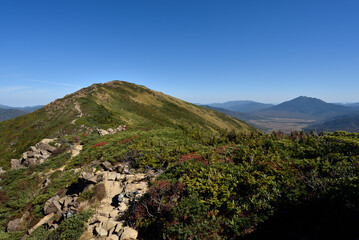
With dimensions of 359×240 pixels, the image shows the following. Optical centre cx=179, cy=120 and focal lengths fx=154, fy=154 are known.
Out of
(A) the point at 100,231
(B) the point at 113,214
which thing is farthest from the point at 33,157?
(A) the point at 100,231

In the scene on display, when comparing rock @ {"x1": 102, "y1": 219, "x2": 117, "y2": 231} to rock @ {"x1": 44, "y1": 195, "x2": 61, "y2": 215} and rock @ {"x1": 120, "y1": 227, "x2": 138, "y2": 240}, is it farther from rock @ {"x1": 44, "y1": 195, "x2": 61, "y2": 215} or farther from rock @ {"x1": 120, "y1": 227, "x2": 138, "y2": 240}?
rock @ {"x1": 44, "y1": 195, "x2": 61, "y2": 215}

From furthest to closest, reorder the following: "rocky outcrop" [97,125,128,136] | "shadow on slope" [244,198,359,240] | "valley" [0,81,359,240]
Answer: "rocky outcrop" [97,125,128,136] < "valley" [0,81,359,240] < "shadow on slope" [244,198,359,240]

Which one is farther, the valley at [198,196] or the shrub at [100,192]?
the shrub at [100,192]

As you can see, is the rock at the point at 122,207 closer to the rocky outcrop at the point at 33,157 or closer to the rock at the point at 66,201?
the rock at the point at 66,201

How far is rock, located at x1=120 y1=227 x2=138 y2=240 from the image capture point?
7.18m

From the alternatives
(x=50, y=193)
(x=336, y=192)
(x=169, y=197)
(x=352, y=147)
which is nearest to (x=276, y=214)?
(x=336, y=192)

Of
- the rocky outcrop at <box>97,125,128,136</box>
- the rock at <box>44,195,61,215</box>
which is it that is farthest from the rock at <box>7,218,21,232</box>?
the rocky outcrop at <box>97,125,128,136</box>

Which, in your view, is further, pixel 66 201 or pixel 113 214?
pixel 66 201

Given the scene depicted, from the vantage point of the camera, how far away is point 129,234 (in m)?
7.26

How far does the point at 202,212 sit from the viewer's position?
7.32 meters

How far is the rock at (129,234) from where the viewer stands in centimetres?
718

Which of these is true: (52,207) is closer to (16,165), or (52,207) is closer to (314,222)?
(314,222)

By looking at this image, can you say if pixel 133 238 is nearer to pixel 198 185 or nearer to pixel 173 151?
pixel 198 185

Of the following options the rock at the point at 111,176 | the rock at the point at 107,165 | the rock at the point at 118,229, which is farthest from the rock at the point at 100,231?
the rock at the point at 107,165
